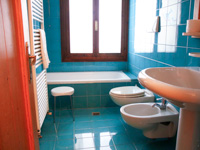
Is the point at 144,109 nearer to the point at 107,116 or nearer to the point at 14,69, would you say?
the point at 107,116

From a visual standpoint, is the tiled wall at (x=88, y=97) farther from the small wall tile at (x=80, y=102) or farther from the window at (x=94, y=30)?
the window at (x=94, y=30)

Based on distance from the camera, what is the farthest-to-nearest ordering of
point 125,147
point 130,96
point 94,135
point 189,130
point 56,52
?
1. point 56,52
2. point 130,96
3. point 94,135
4. point 125,147
5. point 189,130

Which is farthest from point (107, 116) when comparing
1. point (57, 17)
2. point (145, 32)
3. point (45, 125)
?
point (57, 17)

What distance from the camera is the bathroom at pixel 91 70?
0.99m

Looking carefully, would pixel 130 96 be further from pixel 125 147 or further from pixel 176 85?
pixel 176 85

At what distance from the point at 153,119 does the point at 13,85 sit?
4.85 ft

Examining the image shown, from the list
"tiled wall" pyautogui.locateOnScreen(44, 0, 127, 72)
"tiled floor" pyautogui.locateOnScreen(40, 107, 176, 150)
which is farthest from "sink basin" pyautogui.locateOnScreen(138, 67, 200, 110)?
"tiled wall" pyautogui.locateOnScreen(44, 0, 127, 72)

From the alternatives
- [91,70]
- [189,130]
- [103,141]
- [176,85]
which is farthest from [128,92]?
[91,70]

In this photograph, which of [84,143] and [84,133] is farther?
[84,133]

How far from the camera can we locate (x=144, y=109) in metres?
2.33

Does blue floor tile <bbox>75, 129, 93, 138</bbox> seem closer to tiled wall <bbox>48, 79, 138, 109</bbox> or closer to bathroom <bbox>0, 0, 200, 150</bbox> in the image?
bathroom <bbox>0, 0, 200, 150</bbox>

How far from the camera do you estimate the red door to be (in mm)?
877

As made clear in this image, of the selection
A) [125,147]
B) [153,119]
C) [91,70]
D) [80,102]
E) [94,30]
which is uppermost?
[94,30]

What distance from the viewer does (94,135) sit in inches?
95.5
